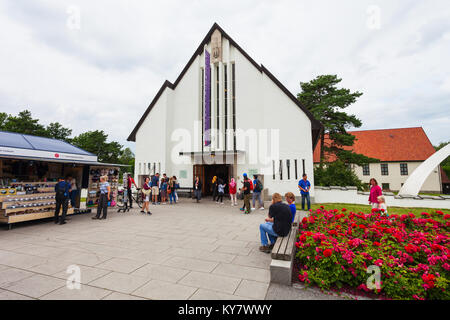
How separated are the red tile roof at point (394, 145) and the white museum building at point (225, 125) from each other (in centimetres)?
1967

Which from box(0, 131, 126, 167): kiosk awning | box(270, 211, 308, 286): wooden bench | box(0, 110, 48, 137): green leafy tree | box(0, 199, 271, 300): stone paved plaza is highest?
box(0, 110, 48, 137): green leafy tree

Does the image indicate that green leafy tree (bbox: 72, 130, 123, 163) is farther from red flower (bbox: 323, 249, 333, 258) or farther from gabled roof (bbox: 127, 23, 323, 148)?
red flower (bbox: 323, 249, 333, 258)

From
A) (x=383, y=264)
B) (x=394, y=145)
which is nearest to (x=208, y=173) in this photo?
(x=383, y=264)

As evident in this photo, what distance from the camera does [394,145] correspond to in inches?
1403

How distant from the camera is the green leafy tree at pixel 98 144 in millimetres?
49156

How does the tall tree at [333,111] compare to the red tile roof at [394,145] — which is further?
the red tile roof at [394,145]

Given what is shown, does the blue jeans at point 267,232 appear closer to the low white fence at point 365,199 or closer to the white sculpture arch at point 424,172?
Answer: the low white fence at point 365,199

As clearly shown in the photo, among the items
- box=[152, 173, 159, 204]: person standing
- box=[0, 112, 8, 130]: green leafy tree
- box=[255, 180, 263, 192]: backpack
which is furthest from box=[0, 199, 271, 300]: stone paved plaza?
box=[0, 112, 8, 130]: green leafy tree

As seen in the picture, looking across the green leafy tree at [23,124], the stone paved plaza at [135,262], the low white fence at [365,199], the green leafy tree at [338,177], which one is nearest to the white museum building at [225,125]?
the low white fence at [365,199]

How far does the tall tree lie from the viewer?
2206cm

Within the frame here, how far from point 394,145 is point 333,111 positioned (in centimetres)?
2149

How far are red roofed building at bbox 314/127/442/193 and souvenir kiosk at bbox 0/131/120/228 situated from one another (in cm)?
3154
